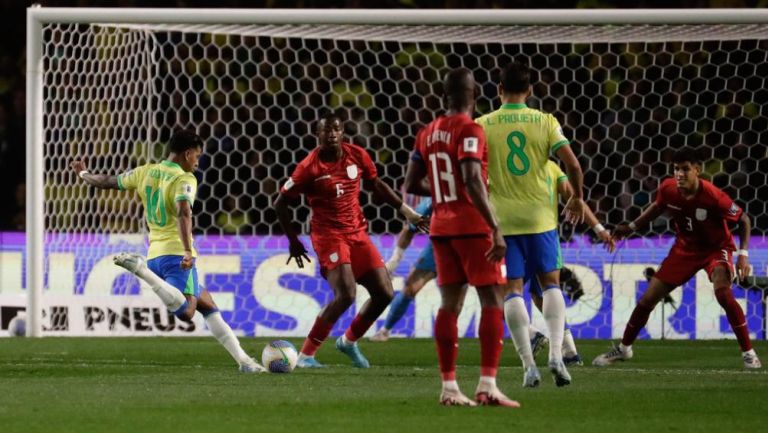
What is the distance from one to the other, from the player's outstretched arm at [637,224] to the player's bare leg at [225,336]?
2661mm

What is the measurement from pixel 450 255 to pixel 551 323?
145 cm

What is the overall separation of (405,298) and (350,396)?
5100 mm

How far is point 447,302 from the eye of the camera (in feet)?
23.0

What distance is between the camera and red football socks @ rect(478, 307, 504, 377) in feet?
22.5

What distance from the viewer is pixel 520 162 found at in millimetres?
8148

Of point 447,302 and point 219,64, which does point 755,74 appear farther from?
point 447,302

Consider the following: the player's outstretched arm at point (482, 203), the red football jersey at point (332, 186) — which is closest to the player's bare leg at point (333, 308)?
the red football jersey at point (332, 186)

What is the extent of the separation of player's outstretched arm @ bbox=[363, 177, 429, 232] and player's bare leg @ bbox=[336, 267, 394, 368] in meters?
0.46

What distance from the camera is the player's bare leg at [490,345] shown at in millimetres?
6848

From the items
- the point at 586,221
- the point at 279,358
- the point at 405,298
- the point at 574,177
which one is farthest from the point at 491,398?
the point at 405,298

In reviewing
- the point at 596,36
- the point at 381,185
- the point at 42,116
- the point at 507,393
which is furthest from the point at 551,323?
the point at 42,116

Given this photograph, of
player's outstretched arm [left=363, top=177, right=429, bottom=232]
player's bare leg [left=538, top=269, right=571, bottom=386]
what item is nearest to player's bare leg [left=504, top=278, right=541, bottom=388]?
player's bare leg [left=538, top=269, right=571, bottom=386]

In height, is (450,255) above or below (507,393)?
above

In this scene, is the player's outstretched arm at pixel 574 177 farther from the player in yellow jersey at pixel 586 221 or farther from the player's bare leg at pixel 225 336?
the player's bare leg at pixel 225 336
